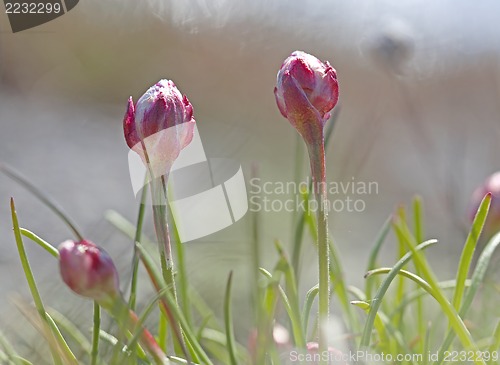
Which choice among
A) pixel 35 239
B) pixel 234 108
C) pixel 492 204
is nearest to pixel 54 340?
pixel 35 239

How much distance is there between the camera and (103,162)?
7.52 ft

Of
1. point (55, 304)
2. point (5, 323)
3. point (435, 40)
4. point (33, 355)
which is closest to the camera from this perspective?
point (33, 355)

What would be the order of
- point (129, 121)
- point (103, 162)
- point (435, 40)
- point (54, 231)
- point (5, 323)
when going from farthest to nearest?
point (435, 40) → point (103, 162) → point (54, 231) → point (5, 323) → point (129, 121)

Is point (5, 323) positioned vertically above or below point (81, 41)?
below

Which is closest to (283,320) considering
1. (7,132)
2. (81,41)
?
(7,132)

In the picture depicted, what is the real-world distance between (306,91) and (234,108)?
9.40 ft

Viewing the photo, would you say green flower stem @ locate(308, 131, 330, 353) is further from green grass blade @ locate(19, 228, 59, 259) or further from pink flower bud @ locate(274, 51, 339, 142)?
green grass blade @ locate(19, 228, 59, 259)

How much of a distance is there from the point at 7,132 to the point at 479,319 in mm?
1977

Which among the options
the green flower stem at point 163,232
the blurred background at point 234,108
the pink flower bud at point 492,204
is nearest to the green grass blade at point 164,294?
the green flower stem at point 163,232

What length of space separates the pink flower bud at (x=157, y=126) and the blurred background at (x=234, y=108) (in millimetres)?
1000

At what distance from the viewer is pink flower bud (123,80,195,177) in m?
0.37

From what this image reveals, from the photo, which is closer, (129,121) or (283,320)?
(129,121)

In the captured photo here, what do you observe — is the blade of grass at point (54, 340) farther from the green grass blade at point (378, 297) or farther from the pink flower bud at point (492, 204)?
Answer: the pink flower bud at point (492, 204)

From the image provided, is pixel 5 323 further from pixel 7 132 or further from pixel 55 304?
pixel 7 132
